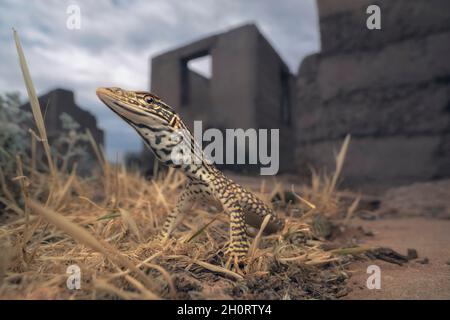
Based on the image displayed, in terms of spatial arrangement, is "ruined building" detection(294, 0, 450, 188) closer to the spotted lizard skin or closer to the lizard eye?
the spotted lizard skin

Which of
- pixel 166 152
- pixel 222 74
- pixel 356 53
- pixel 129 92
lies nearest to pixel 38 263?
pixel 166 152

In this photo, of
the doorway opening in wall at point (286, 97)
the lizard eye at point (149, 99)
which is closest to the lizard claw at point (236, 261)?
the lizard eye at point (149, 99)

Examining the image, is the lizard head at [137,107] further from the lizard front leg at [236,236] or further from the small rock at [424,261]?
the small rock at [424,261]

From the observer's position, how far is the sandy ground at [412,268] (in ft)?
5.20

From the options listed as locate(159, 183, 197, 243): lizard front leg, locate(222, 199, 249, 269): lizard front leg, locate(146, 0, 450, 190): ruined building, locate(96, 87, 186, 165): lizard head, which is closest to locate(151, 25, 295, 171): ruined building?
locate(146, 0, 450, 190): ruined building

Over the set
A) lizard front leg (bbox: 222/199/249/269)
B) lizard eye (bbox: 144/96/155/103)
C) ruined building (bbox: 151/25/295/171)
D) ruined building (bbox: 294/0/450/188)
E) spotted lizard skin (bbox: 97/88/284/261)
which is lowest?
lizard front leg (bbox: 222/199/249/269)

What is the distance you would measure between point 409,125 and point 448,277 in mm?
4138

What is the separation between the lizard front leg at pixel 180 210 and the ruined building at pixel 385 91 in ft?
13.8

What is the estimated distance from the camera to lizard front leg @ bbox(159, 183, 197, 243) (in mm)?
2385

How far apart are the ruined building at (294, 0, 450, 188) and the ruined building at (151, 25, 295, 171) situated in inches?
159

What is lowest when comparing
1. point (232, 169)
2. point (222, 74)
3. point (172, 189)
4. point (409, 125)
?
point (172, 189)

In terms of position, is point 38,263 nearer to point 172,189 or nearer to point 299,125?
point 172,189

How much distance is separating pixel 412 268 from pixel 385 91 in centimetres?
425
